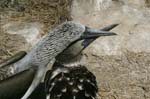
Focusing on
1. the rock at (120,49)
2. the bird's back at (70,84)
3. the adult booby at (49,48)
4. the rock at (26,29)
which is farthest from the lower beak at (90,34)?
the rock at (26,29)

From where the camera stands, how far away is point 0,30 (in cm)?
507

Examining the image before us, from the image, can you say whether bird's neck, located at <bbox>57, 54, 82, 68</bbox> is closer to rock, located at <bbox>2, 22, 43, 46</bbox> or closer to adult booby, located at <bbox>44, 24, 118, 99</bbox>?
adult booby, located at <bbox>44, 24, 118, 99</bbox>

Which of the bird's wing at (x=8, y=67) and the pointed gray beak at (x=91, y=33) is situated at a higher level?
the pointed gray beak at (x=91, y=33)

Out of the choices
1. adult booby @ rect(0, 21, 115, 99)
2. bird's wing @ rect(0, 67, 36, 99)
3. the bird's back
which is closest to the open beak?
adult booby @ rect(0, 21, 115, 99)

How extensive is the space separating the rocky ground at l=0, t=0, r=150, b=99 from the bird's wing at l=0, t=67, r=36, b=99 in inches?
42.8

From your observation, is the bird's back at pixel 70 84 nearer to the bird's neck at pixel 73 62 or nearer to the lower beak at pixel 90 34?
the bird's neck at pixel 73 62

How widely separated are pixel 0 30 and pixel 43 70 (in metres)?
1.81

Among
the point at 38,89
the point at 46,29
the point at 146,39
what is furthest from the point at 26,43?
the point at 38,89

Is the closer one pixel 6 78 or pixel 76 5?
pixel 6 78

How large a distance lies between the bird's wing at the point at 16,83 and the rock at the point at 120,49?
3.60 feet

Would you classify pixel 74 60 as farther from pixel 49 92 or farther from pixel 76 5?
pixel 76 5

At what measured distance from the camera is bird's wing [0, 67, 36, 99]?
3.27m

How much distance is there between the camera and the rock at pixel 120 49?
4.35 meters

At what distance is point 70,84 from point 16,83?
12.8 inches
